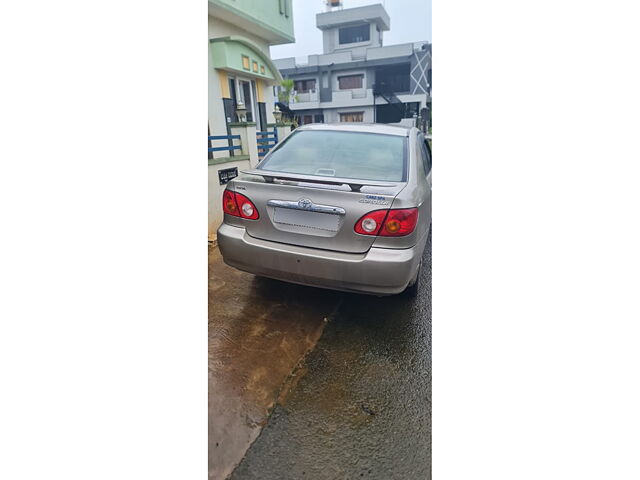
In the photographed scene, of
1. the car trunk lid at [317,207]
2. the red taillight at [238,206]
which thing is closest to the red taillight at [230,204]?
the red taillight at [238,206]

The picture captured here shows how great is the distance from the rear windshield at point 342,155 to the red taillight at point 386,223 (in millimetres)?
320

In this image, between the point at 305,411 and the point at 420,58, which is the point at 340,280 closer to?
the point at 305,411

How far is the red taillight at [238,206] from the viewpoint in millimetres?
1768

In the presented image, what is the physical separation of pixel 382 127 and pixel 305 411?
6.35 ft

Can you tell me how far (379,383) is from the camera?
1528 millimetres

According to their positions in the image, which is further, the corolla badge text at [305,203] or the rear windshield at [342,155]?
the rear windshield at [342,155]

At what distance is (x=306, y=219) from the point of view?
165cm

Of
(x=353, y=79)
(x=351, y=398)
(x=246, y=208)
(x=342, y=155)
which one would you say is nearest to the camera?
(x=351, y=398)

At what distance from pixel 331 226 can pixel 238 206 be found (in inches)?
22.1

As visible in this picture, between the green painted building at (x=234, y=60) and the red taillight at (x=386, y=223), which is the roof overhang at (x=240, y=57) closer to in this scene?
the green painted building at (x=234, y=60)

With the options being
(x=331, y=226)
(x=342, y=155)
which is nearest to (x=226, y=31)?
(x=342, y=155)

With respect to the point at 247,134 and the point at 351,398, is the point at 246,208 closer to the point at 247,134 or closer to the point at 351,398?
the point at 351,398

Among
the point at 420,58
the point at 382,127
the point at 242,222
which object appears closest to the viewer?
the point at 420,58

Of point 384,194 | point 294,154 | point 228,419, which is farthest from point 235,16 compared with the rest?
point 228,419
